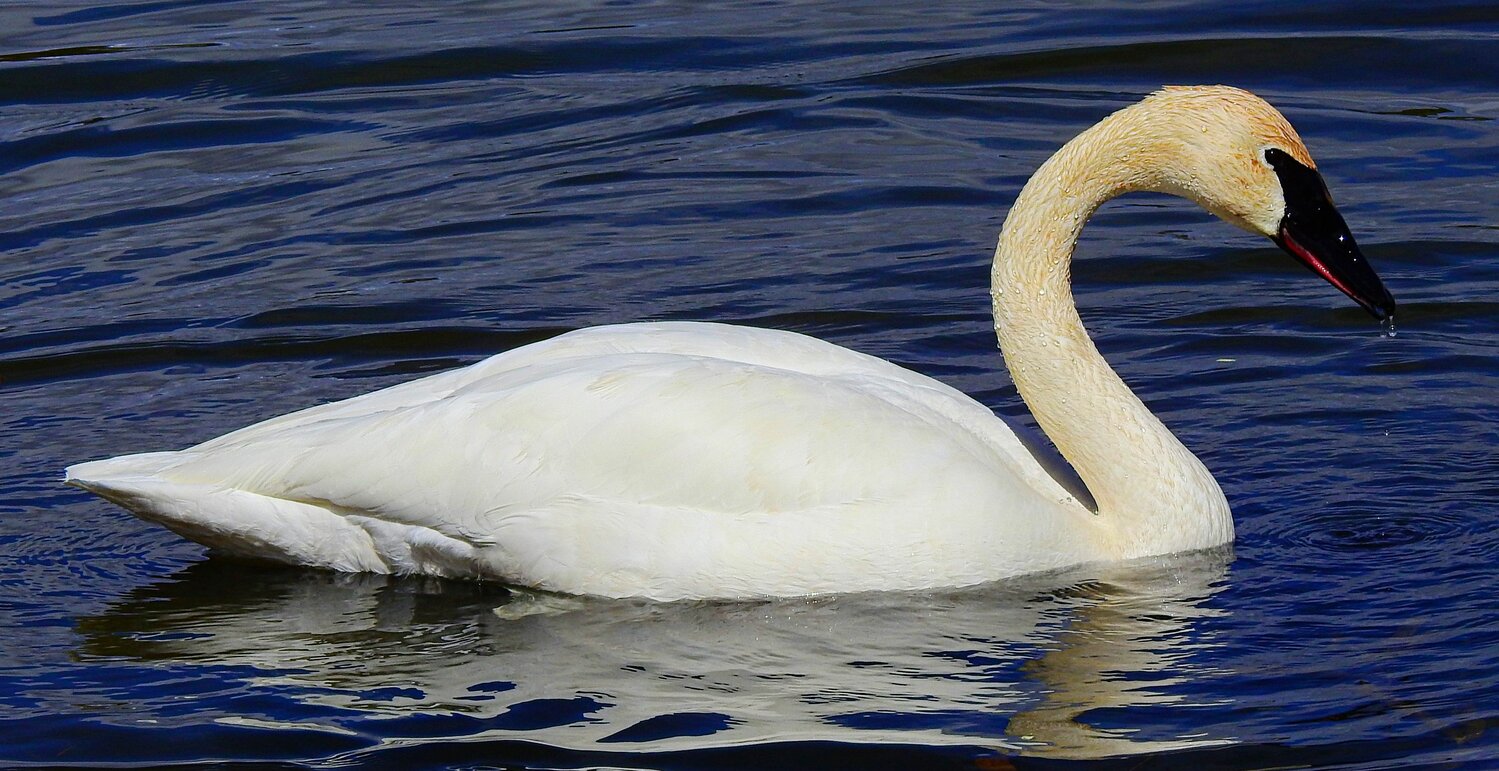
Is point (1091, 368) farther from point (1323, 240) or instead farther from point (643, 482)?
point (643, 482)

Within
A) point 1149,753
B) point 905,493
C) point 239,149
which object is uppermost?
point 239,149

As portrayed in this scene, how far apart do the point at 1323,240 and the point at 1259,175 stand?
0.98 feet

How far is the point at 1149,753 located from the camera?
5.31 m

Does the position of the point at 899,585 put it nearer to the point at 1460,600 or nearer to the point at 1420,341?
the point at 1460,600

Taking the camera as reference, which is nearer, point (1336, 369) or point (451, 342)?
point (1336, 369)

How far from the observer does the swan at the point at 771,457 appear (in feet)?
20.9

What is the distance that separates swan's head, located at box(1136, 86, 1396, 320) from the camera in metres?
6.57

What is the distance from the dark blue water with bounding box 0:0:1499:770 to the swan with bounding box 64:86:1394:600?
15cm

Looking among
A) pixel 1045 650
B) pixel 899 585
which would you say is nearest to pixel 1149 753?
pixel 1045 650

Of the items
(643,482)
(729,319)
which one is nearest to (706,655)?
(643,482)

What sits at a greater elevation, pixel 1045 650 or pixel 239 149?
pixel 239 149

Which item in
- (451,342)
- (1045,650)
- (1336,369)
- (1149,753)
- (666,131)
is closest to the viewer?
(1149,753)

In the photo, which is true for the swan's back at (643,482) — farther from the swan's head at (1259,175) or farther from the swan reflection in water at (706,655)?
the swan's head at (1259,175)

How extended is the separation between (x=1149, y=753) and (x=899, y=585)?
4.13 feet
